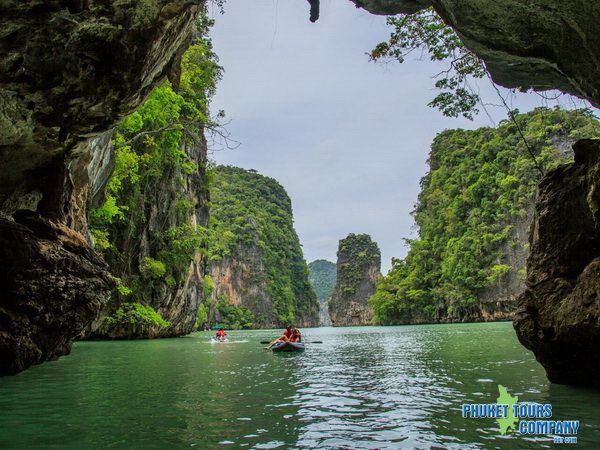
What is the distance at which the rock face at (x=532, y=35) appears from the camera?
443cm

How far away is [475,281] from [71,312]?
43.7m

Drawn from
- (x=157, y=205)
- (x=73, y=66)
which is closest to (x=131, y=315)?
(x=157, y=205)

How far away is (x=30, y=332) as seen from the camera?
7.15m

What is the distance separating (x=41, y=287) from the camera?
284 inches

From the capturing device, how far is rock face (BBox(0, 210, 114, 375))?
6.78m

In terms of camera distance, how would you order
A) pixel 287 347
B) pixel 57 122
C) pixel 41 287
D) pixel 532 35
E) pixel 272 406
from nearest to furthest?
pixel 532 35, pixel 272 406, pixel 57 122, pixel 41 287, pixel 287 347

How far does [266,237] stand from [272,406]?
8632 cm

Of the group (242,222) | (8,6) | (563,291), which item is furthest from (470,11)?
(242,222)

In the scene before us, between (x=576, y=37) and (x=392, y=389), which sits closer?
(x=576, y=37)

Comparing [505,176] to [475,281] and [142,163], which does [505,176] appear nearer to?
[475,281]

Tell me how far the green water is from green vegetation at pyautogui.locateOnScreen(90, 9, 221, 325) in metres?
10.8

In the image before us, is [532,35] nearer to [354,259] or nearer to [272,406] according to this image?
[272,406]
